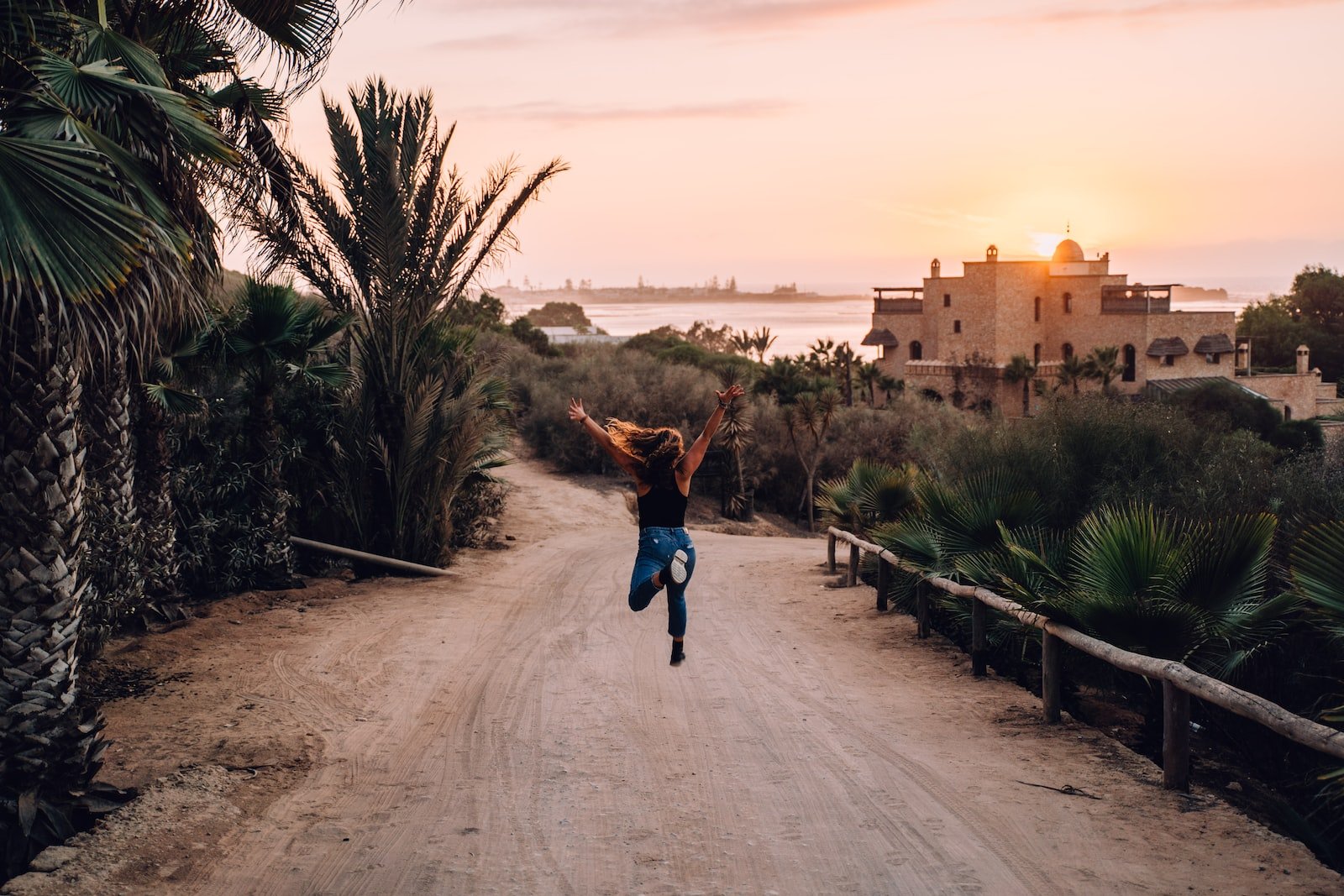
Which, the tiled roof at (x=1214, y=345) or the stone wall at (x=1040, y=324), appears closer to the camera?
the tiled roof at (x=1214, y=345)

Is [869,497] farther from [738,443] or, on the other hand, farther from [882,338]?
[882,338]

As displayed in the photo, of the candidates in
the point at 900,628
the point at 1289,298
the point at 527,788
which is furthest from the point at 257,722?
the point at 1289,298

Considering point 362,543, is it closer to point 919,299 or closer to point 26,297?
point 26,297

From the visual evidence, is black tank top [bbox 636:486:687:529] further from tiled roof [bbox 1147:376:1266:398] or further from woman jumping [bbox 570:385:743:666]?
tiled roof [bbox 1147:376:1266:398]

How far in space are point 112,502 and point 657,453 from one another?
6364 mm

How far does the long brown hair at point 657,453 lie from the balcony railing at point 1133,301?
65877 mm

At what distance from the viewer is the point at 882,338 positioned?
7406 centimetres

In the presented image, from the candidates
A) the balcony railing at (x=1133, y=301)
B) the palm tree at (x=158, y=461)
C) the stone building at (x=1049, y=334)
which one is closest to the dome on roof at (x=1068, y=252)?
the stone building at (x=1049, y=334)

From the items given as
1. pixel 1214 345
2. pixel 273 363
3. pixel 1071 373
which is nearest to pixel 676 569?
pixel 273 363

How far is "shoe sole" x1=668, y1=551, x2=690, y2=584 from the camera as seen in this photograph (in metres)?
7.52

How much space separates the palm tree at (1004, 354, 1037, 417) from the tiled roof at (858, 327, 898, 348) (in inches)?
403

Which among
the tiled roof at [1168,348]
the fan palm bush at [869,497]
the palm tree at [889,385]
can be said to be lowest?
the fan palm bush at [869,497]

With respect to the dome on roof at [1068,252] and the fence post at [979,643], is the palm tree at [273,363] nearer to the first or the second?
the fence post at [979,643]

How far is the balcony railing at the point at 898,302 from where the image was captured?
73.3 meters
